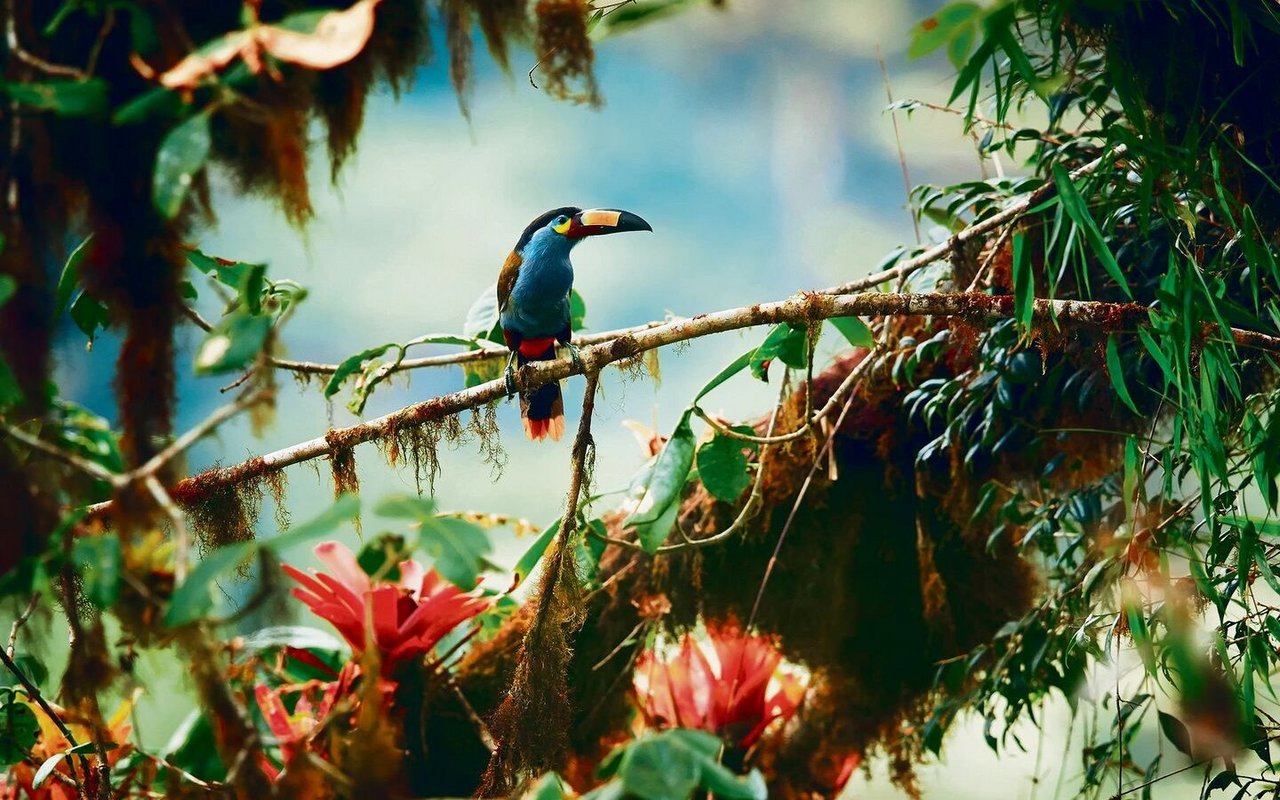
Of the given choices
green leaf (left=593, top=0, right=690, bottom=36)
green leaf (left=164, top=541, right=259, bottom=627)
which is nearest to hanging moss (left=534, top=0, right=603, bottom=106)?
green leaf (left=593, top=0, right=690, bottom=36)

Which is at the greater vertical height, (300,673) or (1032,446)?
(1032,446)

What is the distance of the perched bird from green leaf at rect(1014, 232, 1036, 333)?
1300mm

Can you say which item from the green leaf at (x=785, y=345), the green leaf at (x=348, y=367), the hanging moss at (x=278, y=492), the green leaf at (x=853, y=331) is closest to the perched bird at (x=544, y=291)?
the green leaf at (x=348, y=367)

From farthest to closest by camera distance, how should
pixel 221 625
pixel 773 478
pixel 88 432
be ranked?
pixel 773 478 < pixel 88 432 < pixel 221 625

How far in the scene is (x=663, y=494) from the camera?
156 centimetres

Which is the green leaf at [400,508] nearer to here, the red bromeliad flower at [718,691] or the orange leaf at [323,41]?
the orange leaf at [323,41]

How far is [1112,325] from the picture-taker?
164 centimetres

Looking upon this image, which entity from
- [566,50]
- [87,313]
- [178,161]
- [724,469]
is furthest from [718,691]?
[178,161]

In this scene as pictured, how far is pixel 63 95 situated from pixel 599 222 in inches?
84.6

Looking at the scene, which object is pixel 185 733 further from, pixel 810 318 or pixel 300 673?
pixel 810 318

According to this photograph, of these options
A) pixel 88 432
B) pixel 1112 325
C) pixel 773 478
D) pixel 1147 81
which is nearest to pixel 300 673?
pixel 88 432

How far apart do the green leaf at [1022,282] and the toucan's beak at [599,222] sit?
4.56ft

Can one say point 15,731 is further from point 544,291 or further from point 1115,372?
point 1115,372

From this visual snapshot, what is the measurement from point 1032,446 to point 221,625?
1.63 m
